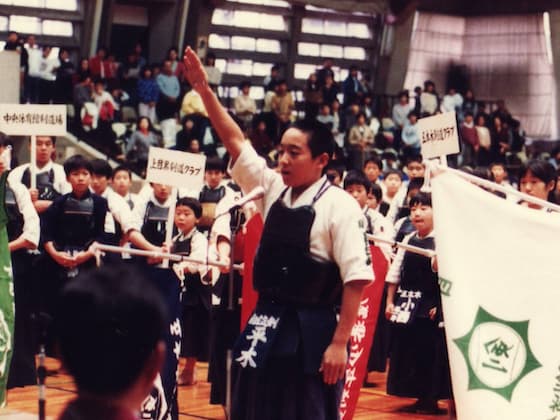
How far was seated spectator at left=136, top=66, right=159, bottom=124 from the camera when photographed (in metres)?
16.4

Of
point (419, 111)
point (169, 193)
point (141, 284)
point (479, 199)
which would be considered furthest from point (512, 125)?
point (141, 284)

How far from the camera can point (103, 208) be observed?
7891 mm

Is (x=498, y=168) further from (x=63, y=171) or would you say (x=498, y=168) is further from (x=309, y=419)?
(x=309, y=419)

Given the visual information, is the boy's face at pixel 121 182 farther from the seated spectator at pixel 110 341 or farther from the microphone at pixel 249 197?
the seated spectator at pixel 110 341

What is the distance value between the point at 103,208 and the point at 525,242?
12.7ft

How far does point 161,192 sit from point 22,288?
1.26 meters

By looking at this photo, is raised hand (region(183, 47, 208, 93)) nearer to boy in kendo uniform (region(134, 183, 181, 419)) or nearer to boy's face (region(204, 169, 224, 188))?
boy in kendo uniform (region(134, 183, 181, 419))

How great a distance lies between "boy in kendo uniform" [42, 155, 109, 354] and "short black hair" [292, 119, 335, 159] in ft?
12.3

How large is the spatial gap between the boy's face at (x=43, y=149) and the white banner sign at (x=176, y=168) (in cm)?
203

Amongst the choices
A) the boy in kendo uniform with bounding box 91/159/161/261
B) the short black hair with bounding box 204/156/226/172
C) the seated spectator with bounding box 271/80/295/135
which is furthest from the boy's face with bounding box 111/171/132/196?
the seated spectator with bounding box 271/80/295/135

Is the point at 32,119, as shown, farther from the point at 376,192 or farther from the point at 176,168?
the point at 376,192

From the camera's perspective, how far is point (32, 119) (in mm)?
7738

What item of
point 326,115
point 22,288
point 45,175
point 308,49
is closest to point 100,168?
point 45,175

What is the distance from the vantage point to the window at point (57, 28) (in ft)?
59.4
